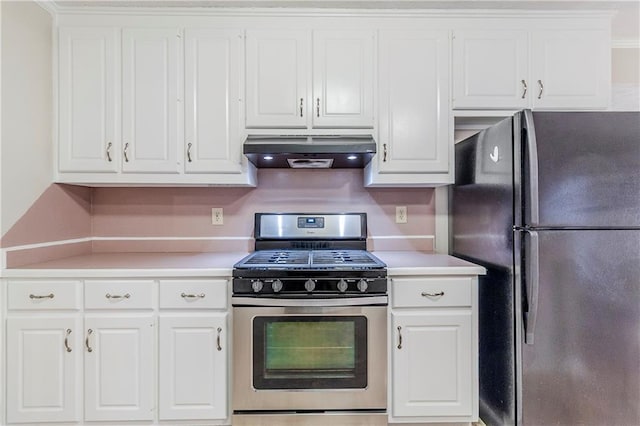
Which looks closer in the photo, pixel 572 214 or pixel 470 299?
pixel 572 214

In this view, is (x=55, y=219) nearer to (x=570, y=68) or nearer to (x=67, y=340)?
(x=67, y=340)

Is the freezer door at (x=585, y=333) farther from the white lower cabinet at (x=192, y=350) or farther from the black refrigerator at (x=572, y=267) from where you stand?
the white lower cabinet at (x=192, y=350)

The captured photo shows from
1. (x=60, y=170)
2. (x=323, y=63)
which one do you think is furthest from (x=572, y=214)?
(x=60, y=170)

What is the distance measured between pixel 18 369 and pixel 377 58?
255 centimetres

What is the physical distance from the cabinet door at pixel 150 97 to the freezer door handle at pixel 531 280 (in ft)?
6.35

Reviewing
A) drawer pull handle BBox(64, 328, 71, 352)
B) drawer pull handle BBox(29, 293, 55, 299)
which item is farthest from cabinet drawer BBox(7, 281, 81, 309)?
drawer pull handle BBox(64, 328, 71, 352)

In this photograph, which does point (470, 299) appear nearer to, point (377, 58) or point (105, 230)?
point (377, 58)

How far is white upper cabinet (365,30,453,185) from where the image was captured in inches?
87.4

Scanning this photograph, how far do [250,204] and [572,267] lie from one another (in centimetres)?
188

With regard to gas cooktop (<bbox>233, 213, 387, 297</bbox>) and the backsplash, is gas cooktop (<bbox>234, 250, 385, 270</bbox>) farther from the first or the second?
the backsplash

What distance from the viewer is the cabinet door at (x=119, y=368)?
188cm

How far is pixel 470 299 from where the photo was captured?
1.93m

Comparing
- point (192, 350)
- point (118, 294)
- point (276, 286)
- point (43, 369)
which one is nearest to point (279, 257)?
point (276, 286)

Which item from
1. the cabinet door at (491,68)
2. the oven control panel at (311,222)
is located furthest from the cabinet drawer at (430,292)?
the cabinet door at (491,68)
